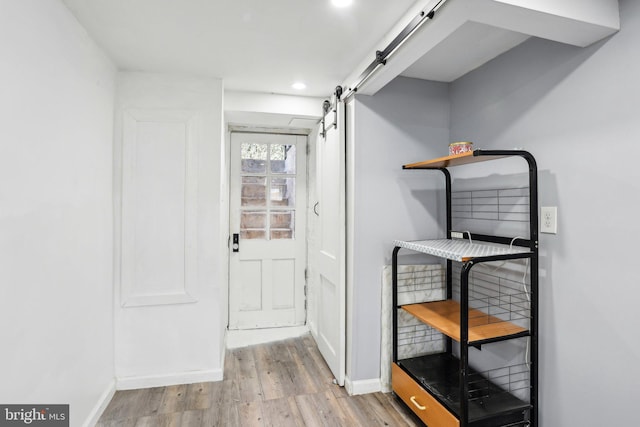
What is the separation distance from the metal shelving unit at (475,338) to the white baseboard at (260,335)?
143 centimetres

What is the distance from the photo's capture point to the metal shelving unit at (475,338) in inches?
65.1

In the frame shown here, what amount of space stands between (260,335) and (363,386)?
140cm

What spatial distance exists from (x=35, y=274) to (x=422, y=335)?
226 centimetres

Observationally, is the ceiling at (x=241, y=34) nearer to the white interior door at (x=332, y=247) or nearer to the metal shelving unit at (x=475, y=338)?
the white interior door at (x=332, y=247)

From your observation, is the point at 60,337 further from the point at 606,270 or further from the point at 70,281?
the point at 606,270

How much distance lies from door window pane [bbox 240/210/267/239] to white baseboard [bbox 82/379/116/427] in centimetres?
168

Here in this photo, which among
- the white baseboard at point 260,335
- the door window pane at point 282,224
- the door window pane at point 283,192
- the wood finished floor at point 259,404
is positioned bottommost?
the wood finished floor at point 259,404

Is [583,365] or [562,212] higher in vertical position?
[562,212]

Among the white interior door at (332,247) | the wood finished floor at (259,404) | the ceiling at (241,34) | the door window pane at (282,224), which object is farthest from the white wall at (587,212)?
the door window pane at (282,224)

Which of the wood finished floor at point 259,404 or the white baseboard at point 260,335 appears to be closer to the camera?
the wood finished floor at point 259,404

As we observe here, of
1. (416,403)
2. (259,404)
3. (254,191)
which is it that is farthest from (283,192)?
(416,403)

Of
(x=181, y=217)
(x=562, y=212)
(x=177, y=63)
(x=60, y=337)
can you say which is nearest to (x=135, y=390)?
(x=60, y=337)

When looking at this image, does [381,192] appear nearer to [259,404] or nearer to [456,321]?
[456,321]

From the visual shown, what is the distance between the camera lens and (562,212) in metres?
1.64
